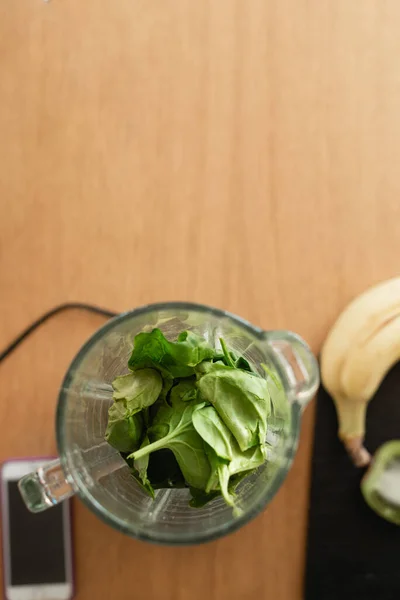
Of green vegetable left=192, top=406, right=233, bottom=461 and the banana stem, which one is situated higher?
green vegetable left=192, top=406, right=233, bottom=461

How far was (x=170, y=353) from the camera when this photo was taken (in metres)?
0.39

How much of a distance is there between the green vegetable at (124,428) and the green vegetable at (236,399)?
1.9 inches

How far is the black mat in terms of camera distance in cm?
57

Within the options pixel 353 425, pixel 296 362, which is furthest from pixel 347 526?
pixel 296 362

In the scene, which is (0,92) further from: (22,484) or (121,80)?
(22,484)

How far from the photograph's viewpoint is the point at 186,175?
0.56 meters

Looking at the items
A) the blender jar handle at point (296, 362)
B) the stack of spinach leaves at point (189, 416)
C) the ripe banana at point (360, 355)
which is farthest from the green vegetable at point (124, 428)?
the ripe banana at point (360, 355)

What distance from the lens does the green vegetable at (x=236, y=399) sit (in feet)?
1.24

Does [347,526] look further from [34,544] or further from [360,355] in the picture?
[34,544]

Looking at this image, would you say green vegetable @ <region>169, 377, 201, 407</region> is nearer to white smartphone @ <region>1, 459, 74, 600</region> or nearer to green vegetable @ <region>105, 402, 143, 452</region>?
green vegetable @ <region>105, 402, 143, 452</region>

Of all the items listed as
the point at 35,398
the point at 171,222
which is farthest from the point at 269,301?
the point at 35,398

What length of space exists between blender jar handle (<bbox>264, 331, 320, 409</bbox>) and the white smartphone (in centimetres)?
25

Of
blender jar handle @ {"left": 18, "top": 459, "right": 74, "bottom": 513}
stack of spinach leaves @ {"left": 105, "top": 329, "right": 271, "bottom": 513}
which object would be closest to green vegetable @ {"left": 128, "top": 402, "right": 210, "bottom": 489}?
stack of spinach leaves @ {"left": 105, "top": 329, "right": 271, "bottom": 513}

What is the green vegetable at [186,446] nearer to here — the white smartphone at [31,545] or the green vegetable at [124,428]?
the green vegetable at [124,428]
